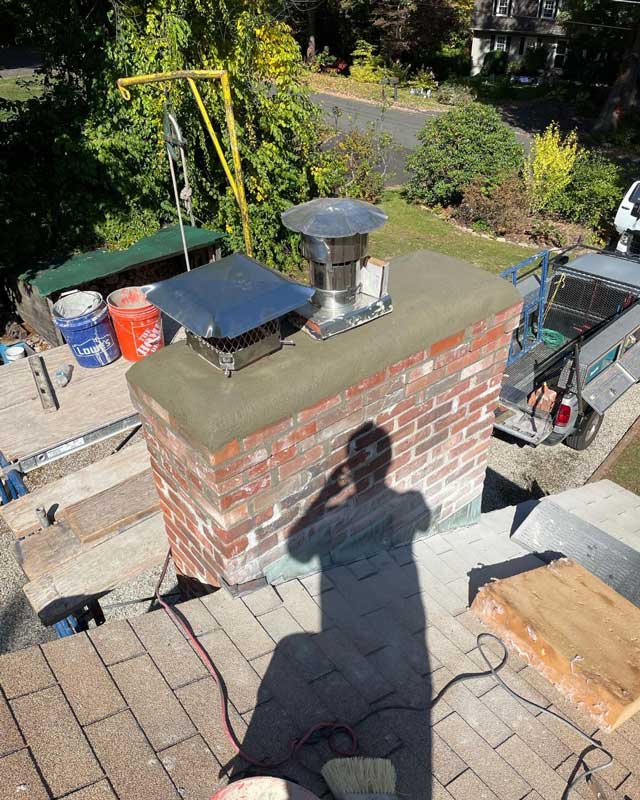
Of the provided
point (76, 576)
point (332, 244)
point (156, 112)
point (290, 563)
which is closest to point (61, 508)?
point (76, 576)

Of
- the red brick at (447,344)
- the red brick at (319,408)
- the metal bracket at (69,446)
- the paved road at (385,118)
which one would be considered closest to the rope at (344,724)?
the red brick at (319,408)

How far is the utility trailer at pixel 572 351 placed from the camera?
24.6ft

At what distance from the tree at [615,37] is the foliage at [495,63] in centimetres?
703

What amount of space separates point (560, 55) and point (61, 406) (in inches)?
1560

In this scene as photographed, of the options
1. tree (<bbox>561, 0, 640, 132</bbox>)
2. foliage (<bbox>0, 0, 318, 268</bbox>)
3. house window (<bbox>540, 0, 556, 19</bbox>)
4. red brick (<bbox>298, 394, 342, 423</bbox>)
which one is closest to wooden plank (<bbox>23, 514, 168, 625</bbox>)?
red brick (<bbox>298, 394, 342, 423</bbox>)

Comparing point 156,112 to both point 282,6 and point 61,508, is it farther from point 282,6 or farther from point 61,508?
point 61,508

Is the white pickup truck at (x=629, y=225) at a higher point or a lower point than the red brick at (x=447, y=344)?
lower

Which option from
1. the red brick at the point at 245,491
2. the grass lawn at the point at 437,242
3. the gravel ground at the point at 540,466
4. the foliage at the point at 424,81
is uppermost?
the red brick at the point at 245,491

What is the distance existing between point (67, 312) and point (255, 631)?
5804 mm

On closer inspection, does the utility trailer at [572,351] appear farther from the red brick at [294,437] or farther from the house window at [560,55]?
the house window at [560,55]

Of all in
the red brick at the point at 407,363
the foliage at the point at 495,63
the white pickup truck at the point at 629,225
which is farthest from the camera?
the foliage at the point at 495,63

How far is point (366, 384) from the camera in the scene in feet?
9.12

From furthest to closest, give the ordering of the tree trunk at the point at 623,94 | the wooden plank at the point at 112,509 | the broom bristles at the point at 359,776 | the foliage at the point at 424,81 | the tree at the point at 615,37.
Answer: the foliage at the point at 424,81, the tree trunk at the point at 623,94, the tree at the point at 615,37, the wooden plank at the point at 112,509, the broom bristles at the point at 359,776

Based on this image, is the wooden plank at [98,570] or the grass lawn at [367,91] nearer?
the wooden plank at [98,570]
